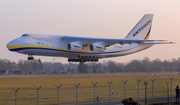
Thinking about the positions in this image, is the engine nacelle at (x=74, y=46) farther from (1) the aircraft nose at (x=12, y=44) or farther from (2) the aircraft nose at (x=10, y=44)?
(2) the aircraft nose at (x=10, y=44)

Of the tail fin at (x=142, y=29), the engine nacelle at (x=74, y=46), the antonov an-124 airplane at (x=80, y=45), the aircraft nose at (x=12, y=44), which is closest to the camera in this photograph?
the aircraft nose at (x=12, y=44)

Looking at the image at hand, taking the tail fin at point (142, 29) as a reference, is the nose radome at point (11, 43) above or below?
below

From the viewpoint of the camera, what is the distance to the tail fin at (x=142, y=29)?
3831 centimetres

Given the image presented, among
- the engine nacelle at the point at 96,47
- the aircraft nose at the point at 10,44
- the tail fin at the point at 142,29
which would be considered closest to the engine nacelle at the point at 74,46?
the engine nacelle at the point at 96,47

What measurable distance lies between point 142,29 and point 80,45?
11.4 metres

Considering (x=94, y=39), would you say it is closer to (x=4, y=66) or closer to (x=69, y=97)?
(x=69, y=97)

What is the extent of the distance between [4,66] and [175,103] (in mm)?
80510

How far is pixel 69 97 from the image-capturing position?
2516 cm

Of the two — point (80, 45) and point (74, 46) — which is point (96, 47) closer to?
point (80, 45)

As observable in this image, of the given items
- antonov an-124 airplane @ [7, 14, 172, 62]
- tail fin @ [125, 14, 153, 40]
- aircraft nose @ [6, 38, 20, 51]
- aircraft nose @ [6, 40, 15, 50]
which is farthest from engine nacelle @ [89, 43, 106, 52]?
aircraft nose @ [6, 40, 15, 50]

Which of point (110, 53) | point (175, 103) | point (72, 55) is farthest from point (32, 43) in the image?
point (175, 103)

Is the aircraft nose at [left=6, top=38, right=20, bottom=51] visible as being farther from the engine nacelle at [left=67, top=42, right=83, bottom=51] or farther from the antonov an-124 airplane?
the engine nacelle at [left=67, top=42, right=83, bottom=51]

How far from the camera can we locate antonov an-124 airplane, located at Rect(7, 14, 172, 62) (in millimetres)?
29328

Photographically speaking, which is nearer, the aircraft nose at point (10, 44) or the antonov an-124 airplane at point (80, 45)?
the aircraft nose at point (10, 44)
